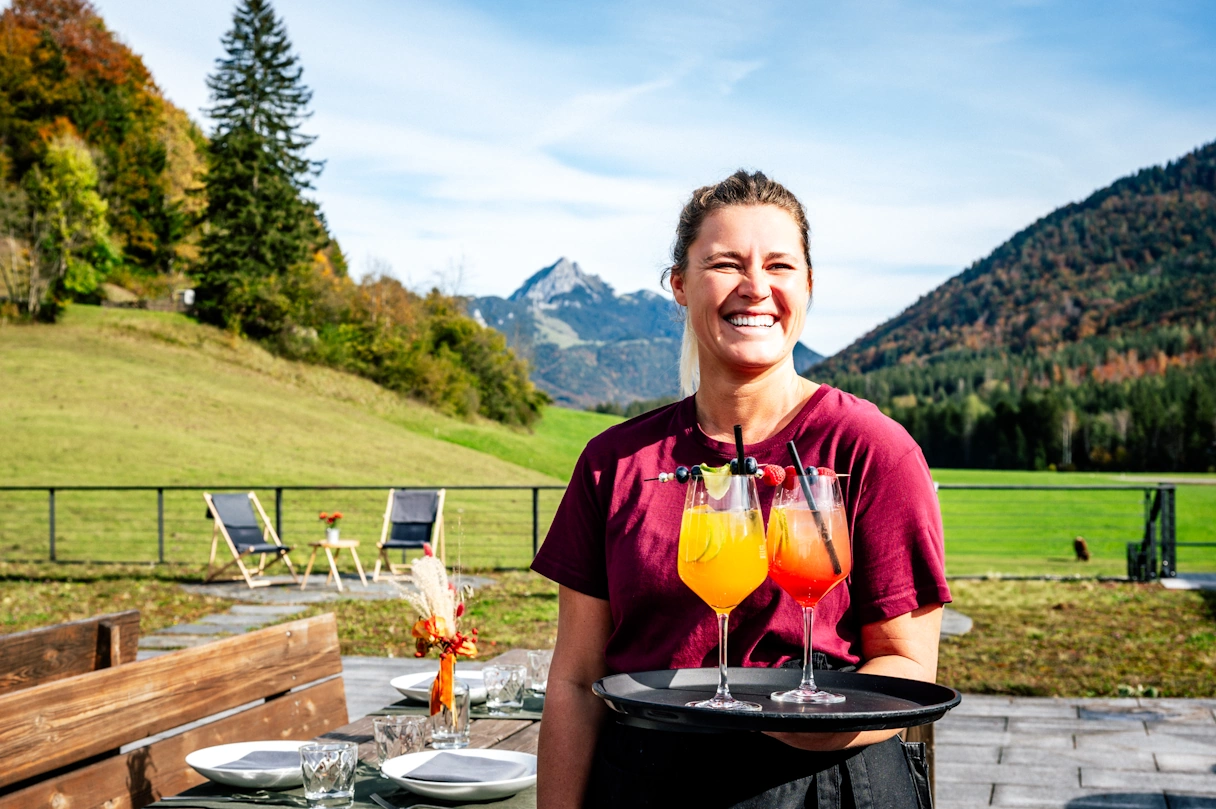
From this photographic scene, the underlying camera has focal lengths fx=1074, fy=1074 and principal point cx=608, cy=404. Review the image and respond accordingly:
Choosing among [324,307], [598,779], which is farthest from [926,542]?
[324,307]

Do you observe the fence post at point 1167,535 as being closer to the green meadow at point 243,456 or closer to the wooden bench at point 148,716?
the green meadow at point 243,456

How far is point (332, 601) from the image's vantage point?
1030cm

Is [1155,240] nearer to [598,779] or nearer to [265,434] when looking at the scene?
[265,434]

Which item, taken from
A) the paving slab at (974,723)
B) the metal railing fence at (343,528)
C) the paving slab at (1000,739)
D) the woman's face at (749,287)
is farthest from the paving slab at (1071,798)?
the metal railing fence at (343,528)

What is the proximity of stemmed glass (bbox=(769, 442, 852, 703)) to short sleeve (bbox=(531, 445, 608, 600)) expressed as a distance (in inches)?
14.2

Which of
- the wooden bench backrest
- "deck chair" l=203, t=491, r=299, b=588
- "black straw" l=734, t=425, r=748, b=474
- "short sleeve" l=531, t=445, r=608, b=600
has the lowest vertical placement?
"deck chair" l=203, t=491, r=299, b=588

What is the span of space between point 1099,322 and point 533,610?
142 m

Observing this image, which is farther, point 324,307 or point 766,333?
point 324,307

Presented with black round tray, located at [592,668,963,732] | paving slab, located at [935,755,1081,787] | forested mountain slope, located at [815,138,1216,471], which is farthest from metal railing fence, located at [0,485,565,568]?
forested mountain slope, located at [815,138,1216,471]

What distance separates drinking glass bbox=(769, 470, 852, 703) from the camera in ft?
4.76

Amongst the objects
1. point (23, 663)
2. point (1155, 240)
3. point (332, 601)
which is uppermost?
point (1155, 240)

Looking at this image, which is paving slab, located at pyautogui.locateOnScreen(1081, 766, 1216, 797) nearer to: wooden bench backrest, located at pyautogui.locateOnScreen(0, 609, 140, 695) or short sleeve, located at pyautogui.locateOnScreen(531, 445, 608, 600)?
short sleeve, located at pyautogui.locateOnScreen(531, 445, 608, 600)

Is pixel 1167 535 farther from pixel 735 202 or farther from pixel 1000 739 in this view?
pixel 735 202

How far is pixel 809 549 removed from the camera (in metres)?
1.45
